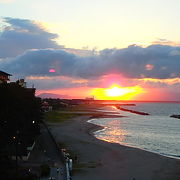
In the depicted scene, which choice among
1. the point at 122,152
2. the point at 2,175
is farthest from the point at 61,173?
the point at 122,152

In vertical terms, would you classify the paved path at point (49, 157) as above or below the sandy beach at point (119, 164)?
above

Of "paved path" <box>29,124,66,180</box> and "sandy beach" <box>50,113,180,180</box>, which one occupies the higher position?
"paved path" <box>29,124,66,180</box>

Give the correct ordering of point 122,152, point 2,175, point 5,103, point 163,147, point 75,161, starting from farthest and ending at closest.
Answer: point 163,147 < point 122,152 < point 75,161 < point 5,103 < point 2,175

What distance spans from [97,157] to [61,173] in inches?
660

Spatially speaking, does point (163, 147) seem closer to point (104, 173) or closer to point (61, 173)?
point (104, 173)

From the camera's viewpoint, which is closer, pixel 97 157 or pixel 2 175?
pixel 2 175

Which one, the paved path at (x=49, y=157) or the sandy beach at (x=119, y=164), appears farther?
the sandy beach at (x=119, y=164)

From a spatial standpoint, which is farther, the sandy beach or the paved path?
the sandy beach

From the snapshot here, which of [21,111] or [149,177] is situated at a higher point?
[21,111]

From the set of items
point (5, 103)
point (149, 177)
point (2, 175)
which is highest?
point (5, 103)

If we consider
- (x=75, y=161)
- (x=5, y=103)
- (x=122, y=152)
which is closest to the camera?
(x=5, y=103)

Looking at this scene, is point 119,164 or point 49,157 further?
point 119,164

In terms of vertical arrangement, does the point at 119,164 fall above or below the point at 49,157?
below

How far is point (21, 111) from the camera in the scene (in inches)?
1781
